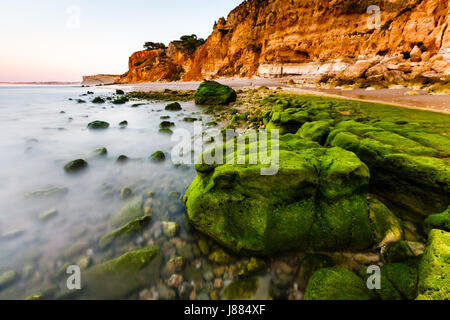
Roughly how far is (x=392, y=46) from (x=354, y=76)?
48.3ft

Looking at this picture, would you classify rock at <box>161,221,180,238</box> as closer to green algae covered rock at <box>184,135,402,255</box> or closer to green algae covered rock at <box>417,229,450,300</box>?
green algae covered rock at <box>184,135,402,255</box>

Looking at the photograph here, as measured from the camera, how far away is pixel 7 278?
7.29ft

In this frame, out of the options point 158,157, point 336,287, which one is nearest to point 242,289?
point 336,287

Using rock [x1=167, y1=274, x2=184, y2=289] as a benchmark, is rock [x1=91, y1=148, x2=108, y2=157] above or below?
above

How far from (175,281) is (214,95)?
14196 millimetres

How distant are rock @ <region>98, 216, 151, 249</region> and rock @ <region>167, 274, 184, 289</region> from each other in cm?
100

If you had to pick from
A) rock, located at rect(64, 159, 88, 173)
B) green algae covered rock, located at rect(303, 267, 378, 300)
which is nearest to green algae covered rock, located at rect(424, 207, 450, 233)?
green algae covered rock, located at rect(303, 267, 378, 300)

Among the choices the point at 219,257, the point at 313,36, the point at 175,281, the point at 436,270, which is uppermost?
the point at 313,36

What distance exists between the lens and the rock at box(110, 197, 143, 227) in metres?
3.10

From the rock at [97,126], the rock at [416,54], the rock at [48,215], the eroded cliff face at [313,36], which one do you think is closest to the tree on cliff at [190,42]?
the eroded cliff face at [313,36]

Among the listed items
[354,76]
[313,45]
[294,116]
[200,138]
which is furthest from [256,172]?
[313,45]

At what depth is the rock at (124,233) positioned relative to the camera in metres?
2.70

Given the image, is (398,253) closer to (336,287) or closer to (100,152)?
(336,287)

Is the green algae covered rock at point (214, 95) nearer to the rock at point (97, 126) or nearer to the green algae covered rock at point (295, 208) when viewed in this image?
the rock at point (97, 126)
